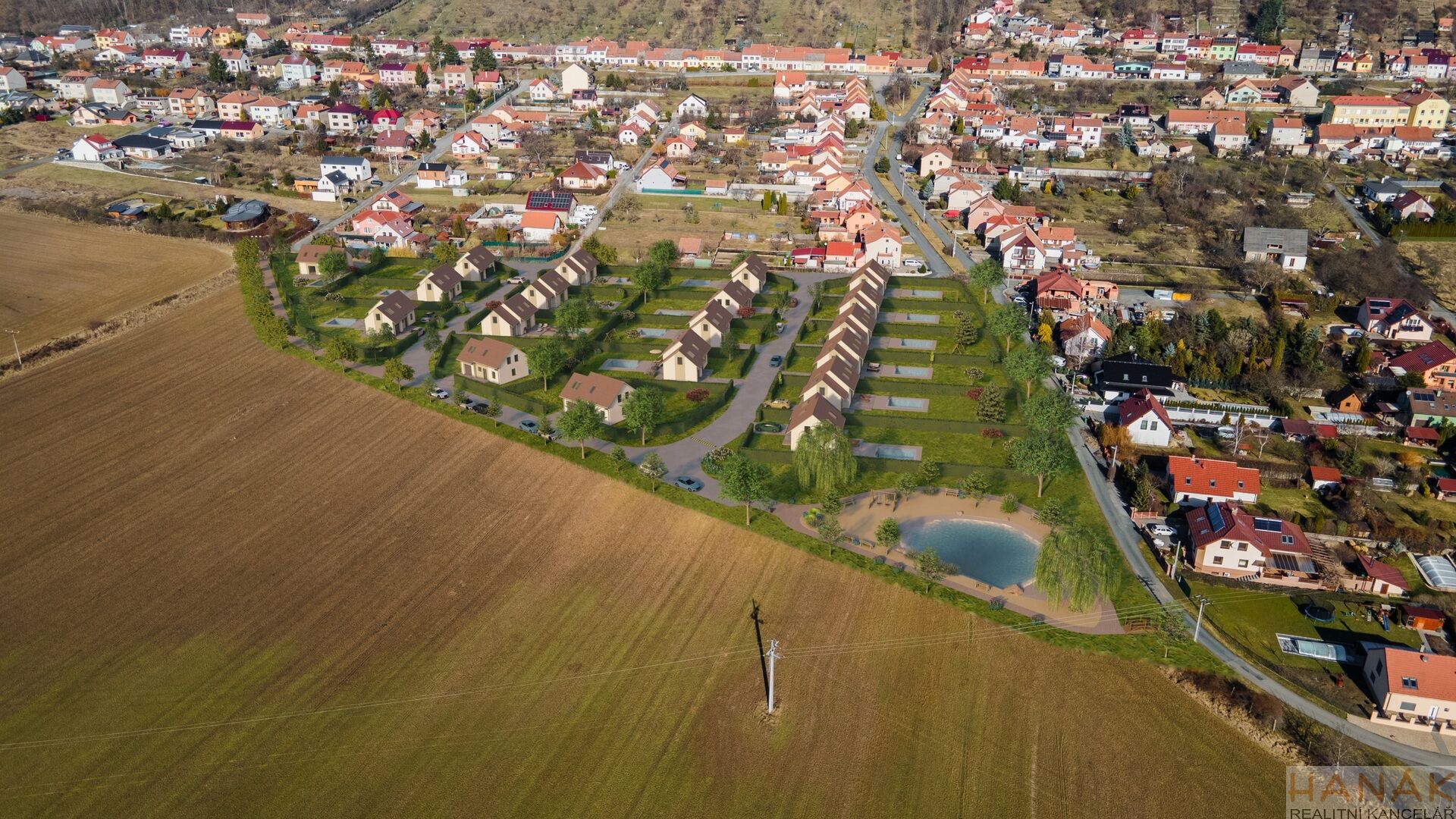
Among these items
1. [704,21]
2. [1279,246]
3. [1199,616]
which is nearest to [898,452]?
[1199,616]

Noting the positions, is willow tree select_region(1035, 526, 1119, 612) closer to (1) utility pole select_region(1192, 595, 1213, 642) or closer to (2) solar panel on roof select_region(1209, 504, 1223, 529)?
(1) utility pole select_region(1192, 595, 1213, 642)

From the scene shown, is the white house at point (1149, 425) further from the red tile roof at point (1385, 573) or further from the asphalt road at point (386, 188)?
the asphalt road at point (386, 188)

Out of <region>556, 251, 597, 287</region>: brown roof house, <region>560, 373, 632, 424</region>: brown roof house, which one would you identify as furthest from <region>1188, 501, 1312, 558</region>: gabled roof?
<region>556, 251, 597, 287</region>: brown roof house

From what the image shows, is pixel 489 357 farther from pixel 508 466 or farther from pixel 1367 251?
pixel 1367 251

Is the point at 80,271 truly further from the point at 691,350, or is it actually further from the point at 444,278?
the point at 691,350

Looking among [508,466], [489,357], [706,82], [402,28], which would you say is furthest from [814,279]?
[402,28]
